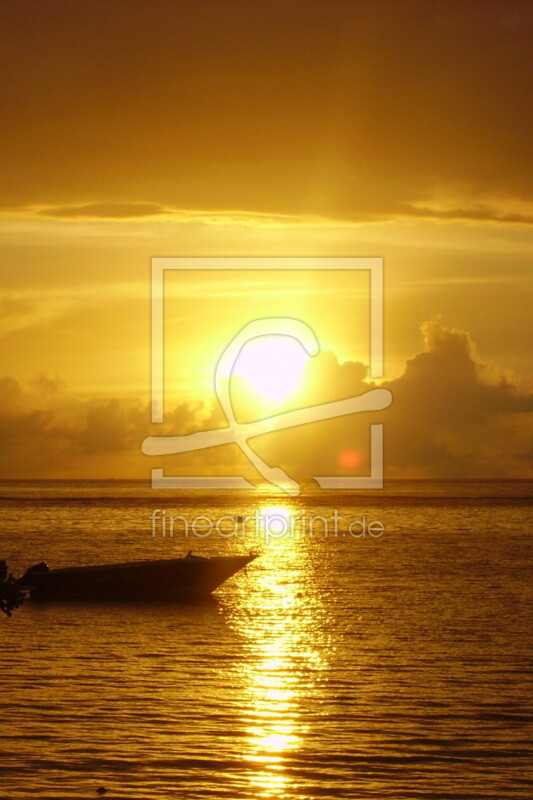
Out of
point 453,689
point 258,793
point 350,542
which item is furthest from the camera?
point 350,542

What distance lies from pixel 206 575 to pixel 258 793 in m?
30.1

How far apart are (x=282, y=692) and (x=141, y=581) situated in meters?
21.8

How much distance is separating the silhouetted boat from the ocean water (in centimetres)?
127

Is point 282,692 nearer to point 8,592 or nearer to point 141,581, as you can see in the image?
point 8,592

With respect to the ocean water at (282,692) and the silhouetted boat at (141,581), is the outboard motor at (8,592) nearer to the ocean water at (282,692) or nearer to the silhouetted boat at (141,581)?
the ocean water at (282,692)

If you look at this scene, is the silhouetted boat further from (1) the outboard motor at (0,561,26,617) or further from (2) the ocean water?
(1) the outboard motor at (0,561,26,617)

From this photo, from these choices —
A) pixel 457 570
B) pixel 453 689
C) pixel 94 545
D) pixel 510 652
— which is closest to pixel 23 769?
pixel 453 689

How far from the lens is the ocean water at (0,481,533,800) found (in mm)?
23359

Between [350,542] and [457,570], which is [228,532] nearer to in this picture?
[350,542]

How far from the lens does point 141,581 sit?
52.0 metres

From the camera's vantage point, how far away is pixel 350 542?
10381 centimetres

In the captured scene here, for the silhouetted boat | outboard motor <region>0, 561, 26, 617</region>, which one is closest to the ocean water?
the silhouetted boat

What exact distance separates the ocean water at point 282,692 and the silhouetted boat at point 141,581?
127 cm

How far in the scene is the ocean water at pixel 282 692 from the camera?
23.4 meters
